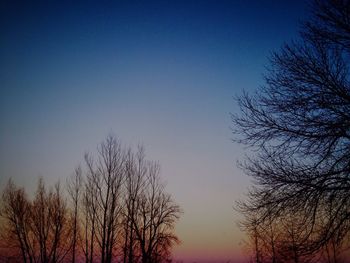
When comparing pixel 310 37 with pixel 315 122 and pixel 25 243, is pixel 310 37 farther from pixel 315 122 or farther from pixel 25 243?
pixel 25 243

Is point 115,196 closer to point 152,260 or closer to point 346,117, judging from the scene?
point 152,260

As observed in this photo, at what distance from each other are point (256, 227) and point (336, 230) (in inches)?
76.5

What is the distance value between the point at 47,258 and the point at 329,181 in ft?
98.0

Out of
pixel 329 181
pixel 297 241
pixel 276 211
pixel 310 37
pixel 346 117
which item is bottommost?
pixel 297 241

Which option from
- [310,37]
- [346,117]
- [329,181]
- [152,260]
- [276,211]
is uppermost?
[310,37]

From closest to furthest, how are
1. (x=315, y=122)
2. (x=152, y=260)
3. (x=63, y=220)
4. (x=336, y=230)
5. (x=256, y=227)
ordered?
(x=336, y=230) < (x=315, y=122) < (x=256, y=227) < (x=152, y=260) < (x=63, y=220)

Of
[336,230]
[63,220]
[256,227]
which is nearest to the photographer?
[336,230]

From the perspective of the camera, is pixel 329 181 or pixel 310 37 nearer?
pixel 329 181

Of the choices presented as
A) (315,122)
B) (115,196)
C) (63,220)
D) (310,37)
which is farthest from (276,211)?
(63,220)

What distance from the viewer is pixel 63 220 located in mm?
29328

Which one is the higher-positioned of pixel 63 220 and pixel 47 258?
pixel 63 220

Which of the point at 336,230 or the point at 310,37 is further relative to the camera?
the point at 310,37

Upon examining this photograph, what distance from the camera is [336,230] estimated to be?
702 cm

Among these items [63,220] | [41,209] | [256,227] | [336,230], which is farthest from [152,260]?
[336,230]
